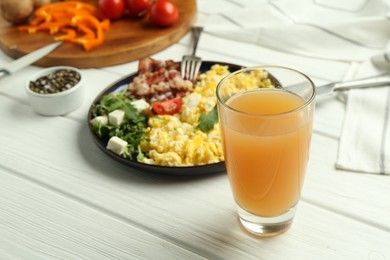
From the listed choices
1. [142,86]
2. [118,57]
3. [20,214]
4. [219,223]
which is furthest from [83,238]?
[118,57]

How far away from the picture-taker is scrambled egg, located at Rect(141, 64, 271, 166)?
1340 mm

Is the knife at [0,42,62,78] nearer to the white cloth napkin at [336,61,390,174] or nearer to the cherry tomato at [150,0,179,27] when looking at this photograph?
the cherry tomato at [150,0,179,27]

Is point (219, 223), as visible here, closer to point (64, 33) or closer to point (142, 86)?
point (142, 86)

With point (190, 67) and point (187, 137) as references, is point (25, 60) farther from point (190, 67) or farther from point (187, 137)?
point (187, 137)

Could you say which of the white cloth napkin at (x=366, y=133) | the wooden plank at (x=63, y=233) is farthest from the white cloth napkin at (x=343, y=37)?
the wooden plank at (x=63, y=233)

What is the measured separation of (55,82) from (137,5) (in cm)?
64

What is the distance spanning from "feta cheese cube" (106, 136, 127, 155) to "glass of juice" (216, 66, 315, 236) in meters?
0.36

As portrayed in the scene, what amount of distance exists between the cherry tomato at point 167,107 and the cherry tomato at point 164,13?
638 mm

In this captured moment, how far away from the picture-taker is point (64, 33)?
7.09ft

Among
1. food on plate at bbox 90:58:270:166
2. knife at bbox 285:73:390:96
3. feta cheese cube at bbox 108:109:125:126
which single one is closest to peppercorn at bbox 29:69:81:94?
food on plate at bbox 90:58:270:166

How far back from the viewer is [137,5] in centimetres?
221

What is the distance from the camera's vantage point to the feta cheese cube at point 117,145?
1.41m

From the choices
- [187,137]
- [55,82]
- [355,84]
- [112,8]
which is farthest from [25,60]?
[355,84]

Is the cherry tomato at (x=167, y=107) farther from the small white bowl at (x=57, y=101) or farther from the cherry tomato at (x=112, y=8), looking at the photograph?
the cherry tomato at (x=112, y=8)
